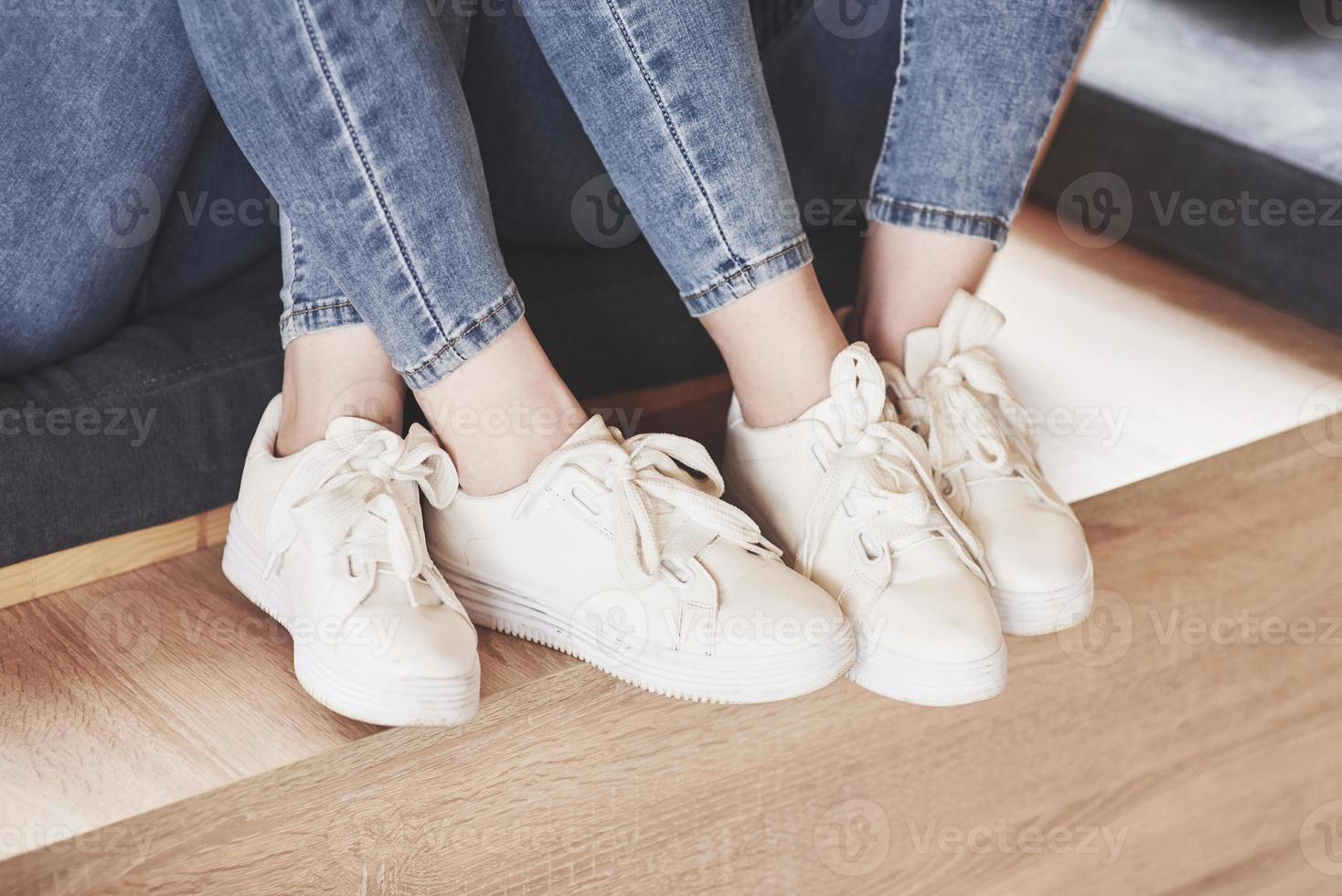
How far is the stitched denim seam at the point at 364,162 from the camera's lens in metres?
0.51

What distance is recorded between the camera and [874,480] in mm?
607

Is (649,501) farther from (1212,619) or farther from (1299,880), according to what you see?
(1299,880)

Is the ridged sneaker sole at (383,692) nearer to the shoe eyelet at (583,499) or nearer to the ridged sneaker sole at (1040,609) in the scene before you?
the shoe eyelet at (583,499)

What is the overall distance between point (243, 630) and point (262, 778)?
0.14m

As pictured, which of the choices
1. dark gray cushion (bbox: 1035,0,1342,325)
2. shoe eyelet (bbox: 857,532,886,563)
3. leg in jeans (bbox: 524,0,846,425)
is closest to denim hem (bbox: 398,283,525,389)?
leg in jeans (bbox: 524,0,846,425)

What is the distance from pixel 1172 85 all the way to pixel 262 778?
1359 mm

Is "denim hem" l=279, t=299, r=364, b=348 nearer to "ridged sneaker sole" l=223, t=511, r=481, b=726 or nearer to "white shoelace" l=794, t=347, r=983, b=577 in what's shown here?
"ridged sneaker sole" l=223, t=511, r=481, b=726

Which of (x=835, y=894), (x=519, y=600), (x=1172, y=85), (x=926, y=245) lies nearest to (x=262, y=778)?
(x=519, y=600)

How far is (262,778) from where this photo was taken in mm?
521

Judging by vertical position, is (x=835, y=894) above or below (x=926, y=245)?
below

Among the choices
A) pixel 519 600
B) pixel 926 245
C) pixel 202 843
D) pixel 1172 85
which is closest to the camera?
pixel 202 843

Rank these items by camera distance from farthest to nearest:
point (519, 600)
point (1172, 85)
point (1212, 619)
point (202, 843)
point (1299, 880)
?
1. point (1172, 85)
2. point (1299, 880)
3. point (1212, 619)
4. point (519, 600)
5. point (202, 843)

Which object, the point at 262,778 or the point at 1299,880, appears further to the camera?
the point at 1299,880

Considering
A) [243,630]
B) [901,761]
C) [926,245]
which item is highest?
[926,245]
